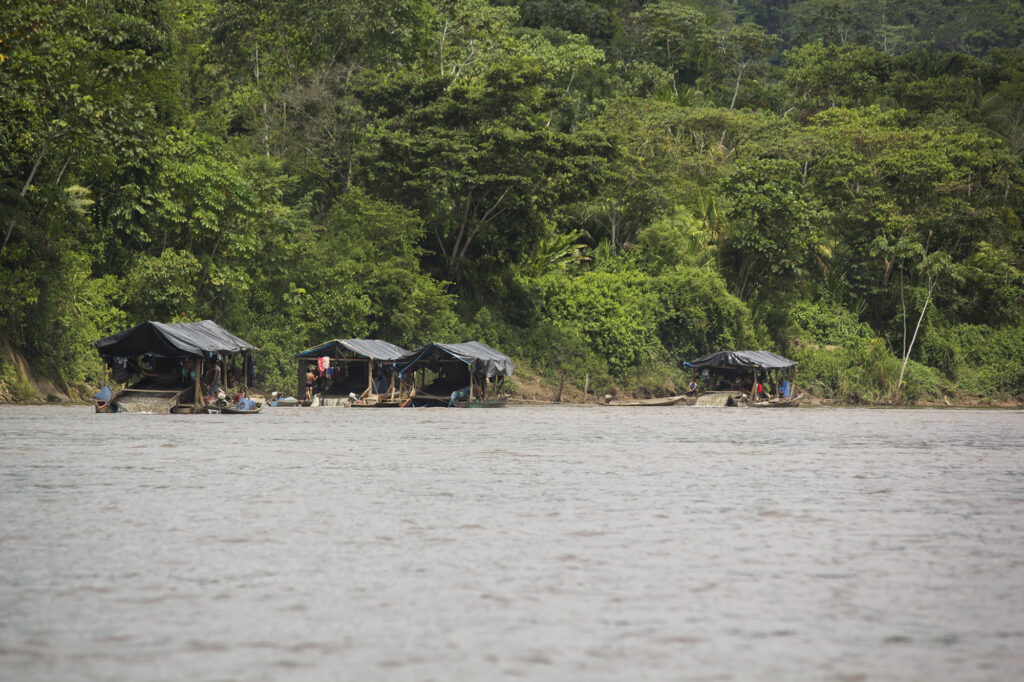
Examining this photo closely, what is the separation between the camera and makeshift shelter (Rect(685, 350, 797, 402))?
4347 centimetres

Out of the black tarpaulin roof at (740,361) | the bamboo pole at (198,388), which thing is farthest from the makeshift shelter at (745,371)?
the bamboo pole at (198,388)

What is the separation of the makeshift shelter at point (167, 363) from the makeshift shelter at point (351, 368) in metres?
3.99

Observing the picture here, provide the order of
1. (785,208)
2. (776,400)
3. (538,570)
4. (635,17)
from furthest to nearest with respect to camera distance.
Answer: (635,17) < (785,208) < (776,400) < (538,570)

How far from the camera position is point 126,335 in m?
28.7

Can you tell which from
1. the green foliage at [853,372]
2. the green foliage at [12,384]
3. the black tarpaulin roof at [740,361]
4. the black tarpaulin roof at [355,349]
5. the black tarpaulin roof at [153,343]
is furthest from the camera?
the green foliage at [853,372]

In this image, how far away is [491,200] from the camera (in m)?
43.4

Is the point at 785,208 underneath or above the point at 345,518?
above

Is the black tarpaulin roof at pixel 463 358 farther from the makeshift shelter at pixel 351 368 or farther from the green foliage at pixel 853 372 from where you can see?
the green foliage at pixel 853 372

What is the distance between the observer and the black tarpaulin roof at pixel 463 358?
36500 mm

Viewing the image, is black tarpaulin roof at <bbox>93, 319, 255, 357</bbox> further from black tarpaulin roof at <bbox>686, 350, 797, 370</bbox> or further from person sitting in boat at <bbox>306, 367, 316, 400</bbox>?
black tarpaulin roof at <bbox>686, 350, 797, 370</bbox>

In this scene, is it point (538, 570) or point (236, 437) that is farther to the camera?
point (236, 437)

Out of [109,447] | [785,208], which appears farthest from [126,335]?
[785,208]

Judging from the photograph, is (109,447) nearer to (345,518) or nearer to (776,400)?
(345,518)

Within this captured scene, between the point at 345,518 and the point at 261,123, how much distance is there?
37056 mm
